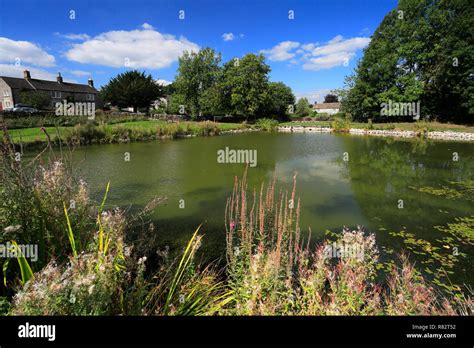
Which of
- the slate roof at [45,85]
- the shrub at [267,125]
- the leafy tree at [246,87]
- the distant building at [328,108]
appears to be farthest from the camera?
the distant building at [328,108]

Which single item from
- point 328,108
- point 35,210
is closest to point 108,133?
point 35,210

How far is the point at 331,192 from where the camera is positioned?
9.41 m

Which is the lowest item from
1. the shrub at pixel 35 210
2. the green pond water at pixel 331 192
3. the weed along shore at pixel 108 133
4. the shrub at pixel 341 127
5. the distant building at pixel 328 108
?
the green pond water at pixel 331 192

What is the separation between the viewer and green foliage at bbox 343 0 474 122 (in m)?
31.4

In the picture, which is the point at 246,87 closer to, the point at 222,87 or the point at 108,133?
the point at 222,87

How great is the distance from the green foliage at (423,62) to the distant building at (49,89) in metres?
51.0

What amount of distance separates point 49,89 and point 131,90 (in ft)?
48.1

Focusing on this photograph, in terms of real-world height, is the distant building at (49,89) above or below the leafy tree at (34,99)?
above

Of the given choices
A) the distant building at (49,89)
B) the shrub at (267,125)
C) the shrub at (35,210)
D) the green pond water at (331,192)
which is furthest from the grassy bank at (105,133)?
the distant building at (49,89)

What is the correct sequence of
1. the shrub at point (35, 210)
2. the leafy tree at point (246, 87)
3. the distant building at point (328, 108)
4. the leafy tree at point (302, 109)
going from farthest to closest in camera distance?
the distant building at point (328, 108)
the leafy tree at point (302, 109)
the leafy tree at point (246, 87)
the shrub at point (35, 210)

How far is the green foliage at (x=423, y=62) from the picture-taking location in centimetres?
3138

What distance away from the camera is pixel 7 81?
145 ft

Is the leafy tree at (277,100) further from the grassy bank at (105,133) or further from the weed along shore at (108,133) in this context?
the grassy bank at (105,133)
